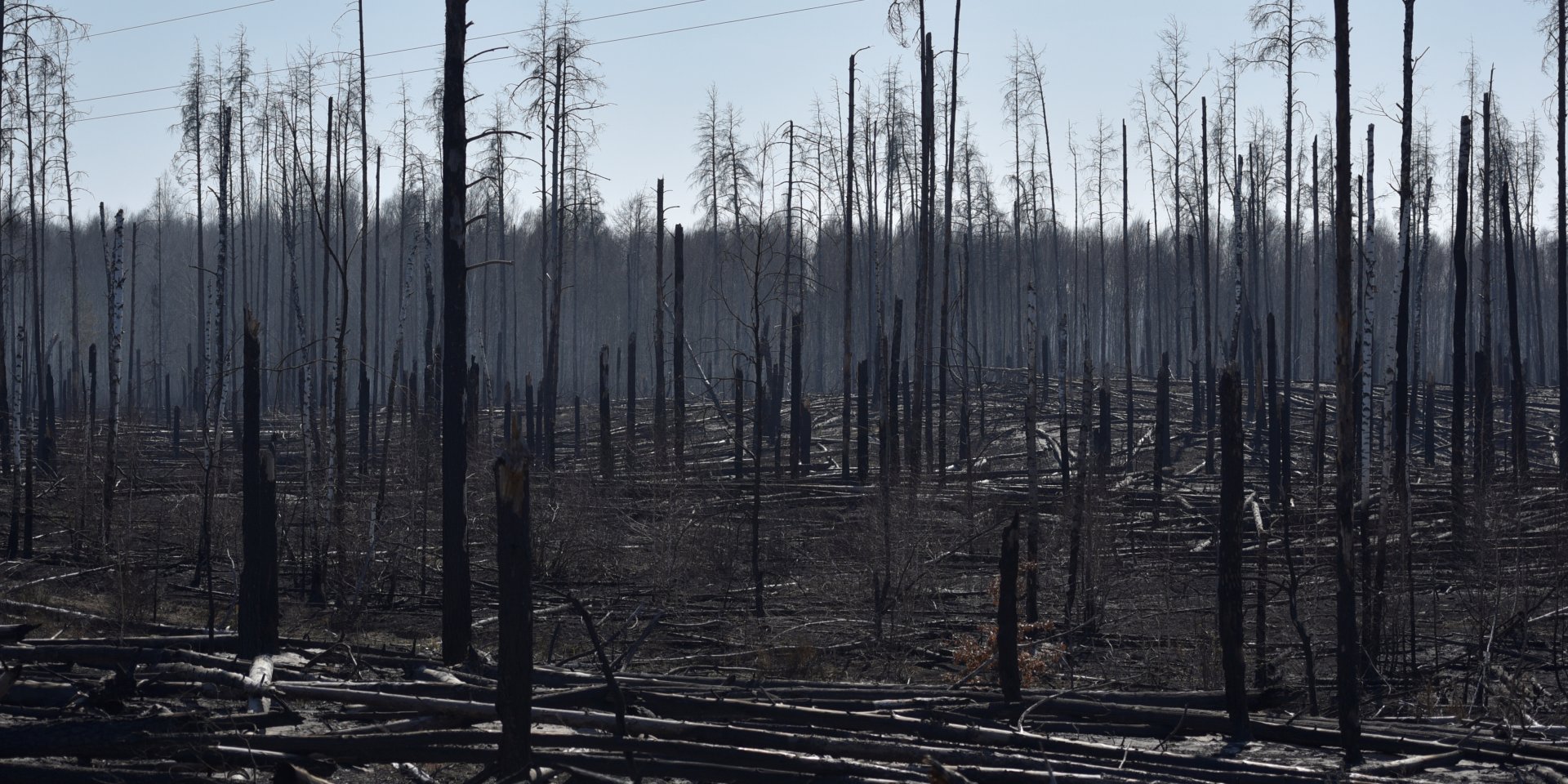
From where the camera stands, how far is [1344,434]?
22.7ft

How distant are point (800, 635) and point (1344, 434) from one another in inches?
227

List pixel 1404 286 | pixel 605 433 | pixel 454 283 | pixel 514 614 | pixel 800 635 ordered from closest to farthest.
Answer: pixel 514 614
pixel 454 283
pixel 800 635
pixel 1404 286
pixel 605 433

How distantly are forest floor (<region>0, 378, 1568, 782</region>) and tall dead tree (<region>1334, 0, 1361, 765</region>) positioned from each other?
281 millimetres

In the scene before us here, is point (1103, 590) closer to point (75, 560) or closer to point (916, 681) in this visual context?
point (916, 681)

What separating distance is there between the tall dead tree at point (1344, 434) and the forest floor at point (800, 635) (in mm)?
281

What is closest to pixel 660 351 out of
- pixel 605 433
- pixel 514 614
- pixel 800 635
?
pixel 605 433

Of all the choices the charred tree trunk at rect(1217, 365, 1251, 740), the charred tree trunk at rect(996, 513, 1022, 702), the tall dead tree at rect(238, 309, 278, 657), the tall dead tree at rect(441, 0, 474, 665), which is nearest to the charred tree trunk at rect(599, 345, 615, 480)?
the tall dead tree at rect(441, 0, 474, 665)

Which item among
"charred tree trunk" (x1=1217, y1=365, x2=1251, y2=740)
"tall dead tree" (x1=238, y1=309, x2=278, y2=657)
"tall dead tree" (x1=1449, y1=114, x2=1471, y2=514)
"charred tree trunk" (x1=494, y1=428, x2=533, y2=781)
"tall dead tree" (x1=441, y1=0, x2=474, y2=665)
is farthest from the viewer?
"tall dead tree" (x1=1449, y1=114, x2=1471, y2=514)

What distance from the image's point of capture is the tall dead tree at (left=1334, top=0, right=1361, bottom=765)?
250 inches

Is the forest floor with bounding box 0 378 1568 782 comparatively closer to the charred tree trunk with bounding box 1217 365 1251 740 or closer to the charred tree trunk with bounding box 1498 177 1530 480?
the charred tree trunk with bounding box 1217 365 1251 740

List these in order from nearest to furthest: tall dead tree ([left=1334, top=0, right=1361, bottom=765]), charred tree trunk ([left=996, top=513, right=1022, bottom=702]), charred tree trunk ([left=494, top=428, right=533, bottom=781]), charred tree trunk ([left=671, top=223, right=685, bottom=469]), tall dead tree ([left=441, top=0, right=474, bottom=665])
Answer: charred tree trunk ([left=494, top=428, right=533, bottom=781]) → tall dead tree ([left=1334, top=0, right=1361, bottom=765]) → charred tree trunk ([left=996, top=513, right=1022, bottom=702]) → tall dead tree ([left=441, top=0, right=474, bottom=665]) → charred tree trunk ([left=671, top=223, right=685, bottom=469])

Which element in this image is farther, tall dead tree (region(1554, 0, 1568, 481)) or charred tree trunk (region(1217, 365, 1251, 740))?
tall dead tree (region(1554, 0, 1568, 481))

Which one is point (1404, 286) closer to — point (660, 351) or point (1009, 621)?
point (1009, 621)

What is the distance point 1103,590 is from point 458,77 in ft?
24.4
